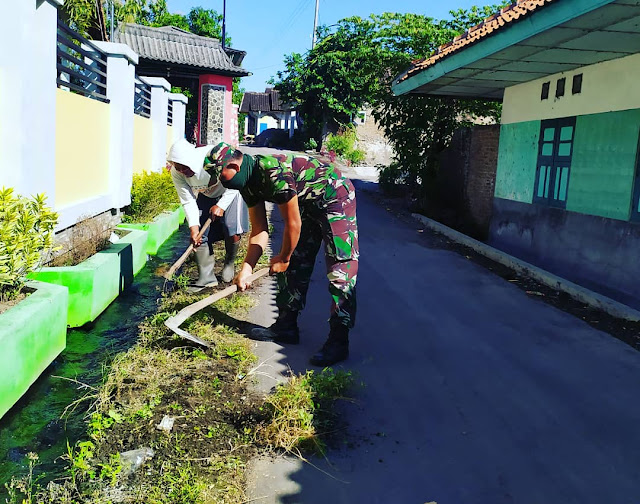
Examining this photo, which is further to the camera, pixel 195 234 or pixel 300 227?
pixel 195 234

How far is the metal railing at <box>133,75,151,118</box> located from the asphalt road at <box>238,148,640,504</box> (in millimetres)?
A: 6557

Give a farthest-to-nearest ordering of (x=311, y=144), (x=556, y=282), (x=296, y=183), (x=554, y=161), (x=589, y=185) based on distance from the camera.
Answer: (x=311, y=144)
(x=554, y=161)
(x=589, y=185)
(x=556, y=282)
(x=296, y=183)

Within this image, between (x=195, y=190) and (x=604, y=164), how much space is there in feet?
16.1

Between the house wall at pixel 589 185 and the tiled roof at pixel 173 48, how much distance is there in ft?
38.1

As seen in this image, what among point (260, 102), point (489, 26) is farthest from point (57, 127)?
point (260, 102)

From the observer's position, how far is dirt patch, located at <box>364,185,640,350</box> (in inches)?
228

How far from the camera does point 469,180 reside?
12516 millimetres

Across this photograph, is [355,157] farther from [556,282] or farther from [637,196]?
[637,196]

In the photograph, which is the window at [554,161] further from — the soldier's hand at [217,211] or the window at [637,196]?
the soldier's hand at [217,211]

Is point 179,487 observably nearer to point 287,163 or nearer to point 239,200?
point 287,163

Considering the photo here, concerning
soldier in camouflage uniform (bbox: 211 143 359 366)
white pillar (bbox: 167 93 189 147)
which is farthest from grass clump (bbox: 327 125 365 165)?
soldier in camouflage uniform (bbox: 211 143 359 366)

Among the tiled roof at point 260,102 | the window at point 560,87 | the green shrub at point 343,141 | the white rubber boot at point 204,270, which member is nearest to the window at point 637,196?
the window at point 560,87

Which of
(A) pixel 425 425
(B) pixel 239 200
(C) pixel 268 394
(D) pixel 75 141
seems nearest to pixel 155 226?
(D) pixel 75 141

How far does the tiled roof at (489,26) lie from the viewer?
20.2 ft
